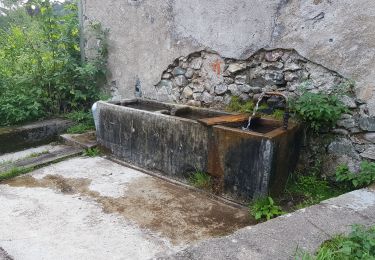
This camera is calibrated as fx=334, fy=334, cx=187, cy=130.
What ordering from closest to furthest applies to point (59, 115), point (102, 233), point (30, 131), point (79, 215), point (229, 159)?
point (102, 233) → point (79, 215) → point (229, 159) → point (30, 131) → point (59, 115)

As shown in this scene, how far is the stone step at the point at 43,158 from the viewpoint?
3.98 meters

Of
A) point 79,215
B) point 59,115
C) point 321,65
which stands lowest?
point 79,215

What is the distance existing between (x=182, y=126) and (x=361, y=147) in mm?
1736

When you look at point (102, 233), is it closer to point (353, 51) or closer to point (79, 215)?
point (79, 215)

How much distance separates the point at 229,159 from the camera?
313 centimetres

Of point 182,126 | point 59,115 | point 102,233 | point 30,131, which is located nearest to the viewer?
point 102,233

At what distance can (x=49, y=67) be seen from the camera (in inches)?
212


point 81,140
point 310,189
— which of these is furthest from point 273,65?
point 81,140

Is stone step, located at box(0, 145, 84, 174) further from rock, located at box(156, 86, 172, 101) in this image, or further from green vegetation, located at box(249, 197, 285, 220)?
green vegetation, located at box(249, 197, 285, 220)

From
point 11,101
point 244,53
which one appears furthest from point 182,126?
point 11,101

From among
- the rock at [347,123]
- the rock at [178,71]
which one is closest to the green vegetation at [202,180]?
the rock at [347,123]

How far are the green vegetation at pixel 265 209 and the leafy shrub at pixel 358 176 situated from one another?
2.34 feet

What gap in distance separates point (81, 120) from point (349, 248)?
455 cm

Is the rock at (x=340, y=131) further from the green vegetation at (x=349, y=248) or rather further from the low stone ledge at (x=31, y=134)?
the low stone ledge at (x=31, y=134)
